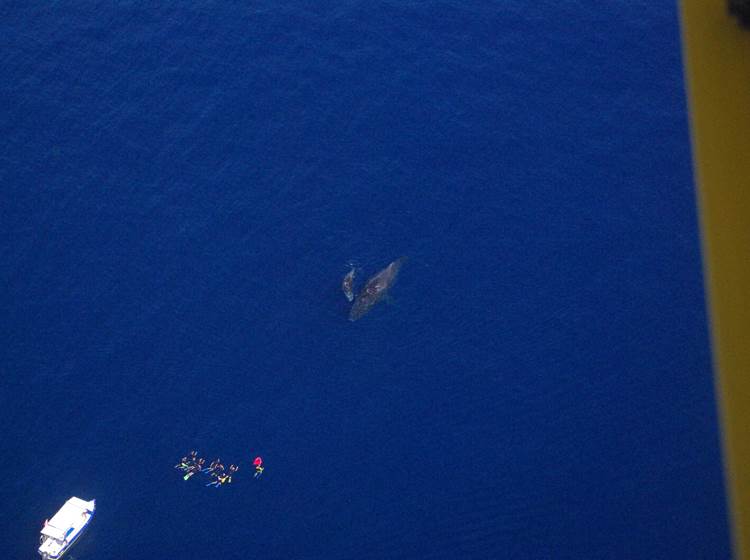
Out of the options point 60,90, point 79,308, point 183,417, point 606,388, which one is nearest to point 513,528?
point 606,388

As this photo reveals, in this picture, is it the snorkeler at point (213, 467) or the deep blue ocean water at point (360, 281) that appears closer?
the deep blue ocean water at point (360, 281)

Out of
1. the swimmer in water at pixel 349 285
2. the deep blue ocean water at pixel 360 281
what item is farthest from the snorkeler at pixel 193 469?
the swimmer in water at pixel 349 285

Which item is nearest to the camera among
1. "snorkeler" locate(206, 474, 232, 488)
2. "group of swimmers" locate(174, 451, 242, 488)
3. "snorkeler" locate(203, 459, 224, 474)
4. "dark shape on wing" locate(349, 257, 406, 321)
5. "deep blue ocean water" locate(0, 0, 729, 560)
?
"deep blue ocean water" locate(0, 0, 729, 560)

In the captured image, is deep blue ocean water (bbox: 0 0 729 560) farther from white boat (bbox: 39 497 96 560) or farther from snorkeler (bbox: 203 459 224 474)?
white boat (bbox: 39 497 96 560)

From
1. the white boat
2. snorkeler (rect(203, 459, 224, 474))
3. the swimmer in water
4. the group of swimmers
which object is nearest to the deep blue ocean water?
the group of swimmers

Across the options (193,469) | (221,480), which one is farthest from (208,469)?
(221,480)

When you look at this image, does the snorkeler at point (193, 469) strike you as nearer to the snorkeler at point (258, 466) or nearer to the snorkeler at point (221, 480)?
the snorkeler at point (221, 480)

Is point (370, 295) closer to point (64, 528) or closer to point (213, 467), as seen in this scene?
point (213, 467)

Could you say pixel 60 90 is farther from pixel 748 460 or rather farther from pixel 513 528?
pixel 748 460
